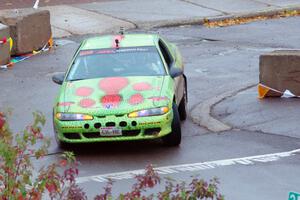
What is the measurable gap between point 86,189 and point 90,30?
12.9 m

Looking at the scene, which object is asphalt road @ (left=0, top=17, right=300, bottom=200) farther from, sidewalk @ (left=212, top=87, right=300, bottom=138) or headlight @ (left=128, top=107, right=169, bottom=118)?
headlight @ (left=128, top=107, right=169, bottom=118)

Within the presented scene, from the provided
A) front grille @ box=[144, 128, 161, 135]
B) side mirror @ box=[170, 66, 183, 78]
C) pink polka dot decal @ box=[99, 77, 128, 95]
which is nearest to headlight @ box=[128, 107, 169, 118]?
front grille @ box=[144, 128, 161, 135]

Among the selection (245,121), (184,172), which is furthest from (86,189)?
(245,121)

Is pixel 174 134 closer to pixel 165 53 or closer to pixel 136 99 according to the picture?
pixel 136 99

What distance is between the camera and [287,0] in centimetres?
2748

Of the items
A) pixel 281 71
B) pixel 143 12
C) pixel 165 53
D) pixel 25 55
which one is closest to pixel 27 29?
pixel 25 55

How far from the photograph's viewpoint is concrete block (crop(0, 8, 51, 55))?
66.7 feet

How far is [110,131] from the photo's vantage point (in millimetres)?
12000

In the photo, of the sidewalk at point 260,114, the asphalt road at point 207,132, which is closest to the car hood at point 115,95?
the asphalt road at point 207,132

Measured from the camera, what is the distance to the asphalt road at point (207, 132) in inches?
437

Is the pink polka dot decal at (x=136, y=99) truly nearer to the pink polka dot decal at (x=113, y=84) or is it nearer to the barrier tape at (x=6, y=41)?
the pink polka dot decal at (x=113, y=84)

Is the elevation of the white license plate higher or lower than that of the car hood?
lower

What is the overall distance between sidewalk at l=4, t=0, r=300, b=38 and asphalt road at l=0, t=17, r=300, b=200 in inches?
47.6

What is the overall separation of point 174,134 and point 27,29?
9.02 m
